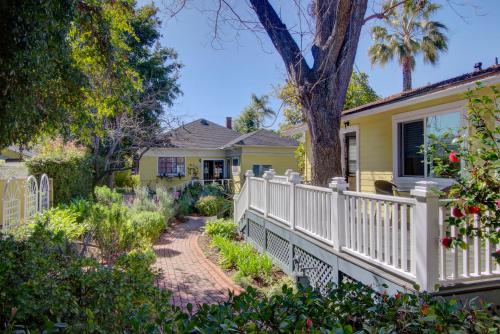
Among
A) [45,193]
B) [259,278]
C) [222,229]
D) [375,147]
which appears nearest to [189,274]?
[259,278]

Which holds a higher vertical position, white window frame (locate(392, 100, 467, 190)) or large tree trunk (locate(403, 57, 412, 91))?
large tree trunk (locate(403, 57, 412, 91))

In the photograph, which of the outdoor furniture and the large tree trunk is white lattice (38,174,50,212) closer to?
the outdoor furniture

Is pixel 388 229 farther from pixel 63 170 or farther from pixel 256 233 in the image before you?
pixel 63 170

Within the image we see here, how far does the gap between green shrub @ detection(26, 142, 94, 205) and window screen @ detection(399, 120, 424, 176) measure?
10.2 m

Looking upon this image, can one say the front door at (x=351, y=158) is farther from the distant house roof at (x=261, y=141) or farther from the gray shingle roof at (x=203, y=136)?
the gray shingle roof at (x=203, y=136)

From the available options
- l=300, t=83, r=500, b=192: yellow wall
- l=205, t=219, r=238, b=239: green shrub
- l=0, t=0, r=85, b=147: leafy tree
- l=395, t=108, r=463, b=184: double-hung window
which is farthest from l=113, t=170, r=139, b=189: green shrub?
l=395, t=108, r=463, b=184: double-hung window

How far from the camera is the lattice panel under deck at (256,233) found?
27.2ft

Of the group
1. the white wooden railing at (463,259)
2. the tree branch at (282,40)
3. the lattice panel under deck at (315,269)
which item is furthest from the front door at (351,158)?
the white wooden railing at (463,259)

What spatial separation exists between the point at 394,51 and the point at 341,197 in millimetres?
17983

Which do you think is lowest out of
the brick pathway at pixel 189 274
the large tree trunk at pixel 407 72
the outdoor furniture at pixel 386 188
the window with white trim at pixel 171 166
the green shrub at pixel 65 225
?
the brick pathway at pixel 189 274

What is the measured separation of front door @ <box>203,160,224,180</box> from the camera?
24273 mm

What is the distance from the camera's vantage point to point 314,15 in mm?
6156

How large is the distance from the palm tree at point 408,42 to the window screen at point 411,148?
499 inches

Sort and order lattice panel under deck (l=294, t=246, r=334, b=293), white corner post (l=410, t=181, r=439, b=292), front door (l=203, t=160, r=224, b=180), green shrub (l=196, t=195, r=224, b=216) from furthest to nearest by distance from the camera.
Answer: front door (l=203, t=160, r=224, b=180) < green shrub (l=196, t=195, r=224, b=216) < lattice panel under deck (l=294, t=246, r=334, b=293) < white corner post (l=410, t=181, r=439, b=292)
